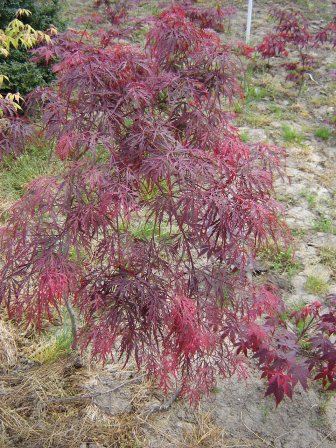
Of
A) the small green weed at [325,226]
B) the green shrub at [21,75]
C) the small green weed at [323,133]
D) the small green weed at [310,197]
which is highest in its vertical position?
the green shrub at [21,75]

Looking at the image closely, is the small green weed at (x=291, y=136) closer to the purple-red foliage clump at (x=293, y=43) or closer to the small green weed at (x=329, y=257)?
the purple-red foliage clump at (x=293, y=43)

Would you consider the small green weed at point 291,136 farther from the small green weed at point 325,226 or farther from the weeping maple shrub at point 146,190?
the weeping maple shrub at point 146,190

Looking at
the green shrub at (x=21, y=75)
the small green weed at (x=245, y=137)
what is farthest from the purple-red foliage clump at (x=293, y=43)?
the green shrub at (x=21, y=75)

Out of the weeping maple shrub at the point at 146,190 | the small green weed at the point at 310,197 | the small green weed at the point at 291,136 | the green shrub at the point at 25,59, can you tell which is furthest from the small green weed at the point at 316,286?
the green shrub at the point at 25,59

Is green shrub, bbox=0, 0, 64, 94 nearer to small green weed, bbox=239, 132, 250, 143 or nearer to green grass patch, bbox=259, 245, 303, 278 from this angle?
small green weed, bbox=239, 132, 250, 143

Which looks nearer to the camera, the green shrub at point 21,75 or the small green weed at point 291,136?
the green shrub at point 21,75

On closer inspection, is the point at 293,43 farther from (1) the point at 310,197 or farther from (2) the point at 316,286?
(2) the point at 316,286

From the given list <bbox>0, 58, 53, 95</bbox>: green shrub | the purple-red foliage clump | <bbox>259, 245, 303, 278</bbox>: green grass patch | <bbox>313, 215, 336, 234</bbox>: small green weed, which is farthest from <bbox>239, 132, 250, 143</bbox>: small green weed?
<bbox>0, 58, 53, 95</bbox>: green shrub

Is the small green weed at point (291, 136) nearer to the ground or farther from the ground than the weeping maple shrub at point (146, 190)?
nearer to the ground

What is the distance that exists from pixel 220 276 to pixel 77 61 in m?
0.92

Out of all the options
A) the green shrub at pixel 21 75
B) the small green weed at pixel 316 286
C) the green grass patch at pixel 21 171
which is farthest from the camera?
the green shrub at pixel 21 75

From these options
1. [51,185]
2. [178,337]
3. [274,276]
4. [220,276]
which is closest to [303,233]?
[274,276]

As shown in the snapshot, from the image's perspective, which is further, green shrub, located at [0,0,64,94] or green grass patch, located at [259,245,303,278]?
green shrub, located at [0,0,64,94]

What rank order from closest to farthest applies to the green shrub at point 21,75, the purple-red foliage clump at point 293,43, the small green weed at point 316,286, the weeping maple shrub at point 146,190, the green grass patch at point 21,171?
1. the weeping maple shrub at point 146,190
2. the small green weed at point 316,286
3. the green grass patch at point 21,171
4. the green shrub at point 21,75
5. the purple-red foliage clump at point 293,43
